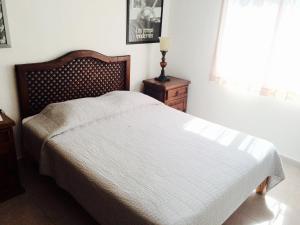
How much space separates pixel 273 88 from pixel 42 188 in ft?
7.70

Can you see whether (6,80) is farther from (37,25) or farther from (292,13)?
(292,13)

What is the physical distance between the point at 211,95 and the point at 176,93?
44 cm

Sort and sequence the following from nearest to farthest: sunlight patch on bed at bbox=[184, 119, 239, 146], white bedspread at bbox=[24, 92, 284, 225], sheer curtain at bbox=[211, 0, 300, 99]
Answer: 1. white bedspread at bbox=[24, 92, 284, 225]
2. sunlight patch on bed at bbox=[184, 119, 239, 146]
3. sheer curtain at bbox=[211, 0, 300, 99]

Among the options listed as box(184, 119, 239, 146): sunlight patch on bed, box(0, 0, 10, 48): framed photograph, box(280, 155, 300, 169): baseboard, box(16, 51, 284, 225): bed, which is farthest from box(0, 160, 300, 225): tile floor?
box(0, 0, 10, 48): framed photograph

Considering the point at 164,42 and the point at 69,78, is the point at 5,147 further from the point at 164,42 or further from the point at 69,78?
the point at 164,42

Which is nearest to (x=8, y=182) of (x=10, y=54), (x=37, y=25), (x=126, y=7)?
(x=10, y=54)

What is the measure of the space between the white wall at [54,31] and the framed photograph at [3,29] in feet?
0.12

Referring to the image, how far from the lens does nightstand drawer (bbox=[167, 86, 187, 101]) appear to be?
9.91ft

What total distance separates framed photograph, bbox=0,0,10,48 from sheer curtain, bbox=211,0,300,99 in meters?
2.07

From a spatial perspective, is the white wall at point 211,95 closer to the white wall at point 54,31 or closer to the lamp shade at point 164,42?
the lamp shade at point 164,42

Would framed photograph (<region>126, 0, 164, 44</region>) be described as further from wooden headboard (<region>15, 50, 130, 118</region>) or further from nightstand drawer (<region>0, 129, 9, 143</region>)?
nightstand drawer (<region>0, 129, 9, 143</region>)

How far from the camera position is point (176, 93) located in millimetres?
3117

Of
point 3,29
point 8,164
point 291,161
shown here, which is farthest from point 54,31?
point 291,161

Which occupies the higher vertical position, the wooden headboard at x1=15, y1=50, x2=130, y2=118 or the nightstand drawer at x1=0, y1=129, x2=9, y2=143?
the wooden headboard at x1=15, y1=50, x2=130, y2=118
